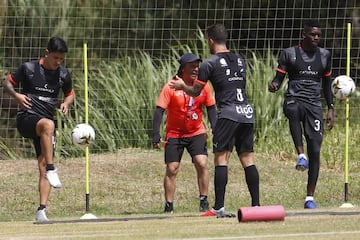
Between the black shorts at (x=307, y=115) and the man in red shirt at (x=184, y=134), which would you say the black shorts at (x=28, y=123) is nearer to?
the man in red shirt at (x=184, y=134)

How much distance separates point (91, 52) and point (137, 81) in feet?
7.92

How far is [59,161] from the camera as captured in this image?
18.1 metres

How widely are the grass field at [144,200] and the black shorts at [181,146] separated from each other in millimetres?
752

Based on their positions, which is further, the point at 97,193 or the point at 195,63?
the point at 97,193

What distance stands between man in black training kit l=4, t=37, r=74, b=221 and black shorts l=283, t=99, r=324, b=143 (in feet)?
9.14

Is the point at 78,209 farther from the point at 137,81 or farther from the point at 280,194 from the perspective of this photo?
the point at 137,81

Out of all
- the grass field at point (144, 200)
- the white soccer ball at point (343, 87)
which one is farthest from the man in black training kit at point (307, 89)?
the grass field at point (144, 200)

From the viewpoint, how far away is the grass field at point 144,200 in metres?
10.8

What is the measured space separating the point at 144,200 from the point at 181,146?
2.20 m

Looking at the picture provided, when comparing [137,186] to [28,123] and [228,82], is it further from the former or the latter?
[228,82]

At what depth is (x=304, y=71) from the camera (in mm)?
13805

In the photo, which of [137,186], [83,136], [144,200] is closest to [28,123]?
[83,136]

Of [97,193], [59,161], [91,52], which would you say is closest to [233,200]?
[97,193]

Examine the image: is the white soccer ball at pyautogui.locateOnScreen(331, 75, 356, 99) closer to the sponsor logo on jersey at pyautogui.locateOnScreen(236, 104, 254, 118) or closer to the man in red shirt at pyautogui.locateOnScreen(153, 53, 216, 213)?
the man in red shirt at pyautogui.locateOnScreen(153, 53, 216, 213)
